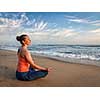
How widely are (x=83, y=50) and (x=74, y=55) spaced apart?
3.9 inches

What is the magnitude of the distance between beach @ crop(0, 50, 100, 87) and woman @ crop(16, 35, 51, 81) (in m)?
0.04

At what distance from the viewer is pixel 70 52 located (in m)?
3.04

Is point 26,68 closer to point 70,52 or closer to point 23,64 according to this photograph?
point 23,64

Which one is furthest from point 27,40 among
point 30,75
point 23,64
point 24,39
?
point 30,75

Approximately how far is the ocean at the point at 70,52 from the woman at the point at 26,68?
0.19ft

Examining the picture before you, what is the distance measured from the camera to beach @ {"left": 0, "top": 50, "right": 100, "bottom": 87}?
298cm

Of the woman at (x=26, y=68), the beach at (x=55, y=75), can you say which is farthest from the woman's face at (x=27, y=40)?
the beach at (x=55, y=75)

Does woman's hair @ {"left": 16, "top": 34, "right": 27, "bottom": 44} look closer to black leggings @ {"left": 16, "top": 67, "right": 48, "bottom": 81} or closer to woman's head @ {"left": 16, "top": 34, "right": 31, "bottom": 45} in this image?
woman's head @ {"left": 16, "top": 34, "right": 31, "bottom": 45}

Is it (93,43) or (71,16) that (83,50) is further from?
(71,16)

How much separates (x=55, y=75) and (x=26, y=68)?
280mm

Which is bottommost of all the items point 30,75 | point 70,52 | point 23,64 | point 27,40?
point 30,75

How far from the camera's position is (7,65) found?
2986 millimetres

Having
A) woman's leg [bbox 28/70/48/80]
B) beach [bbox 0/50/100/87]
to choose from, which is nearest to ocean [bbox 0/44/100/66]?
beach [bbox 0/50/100/87]
